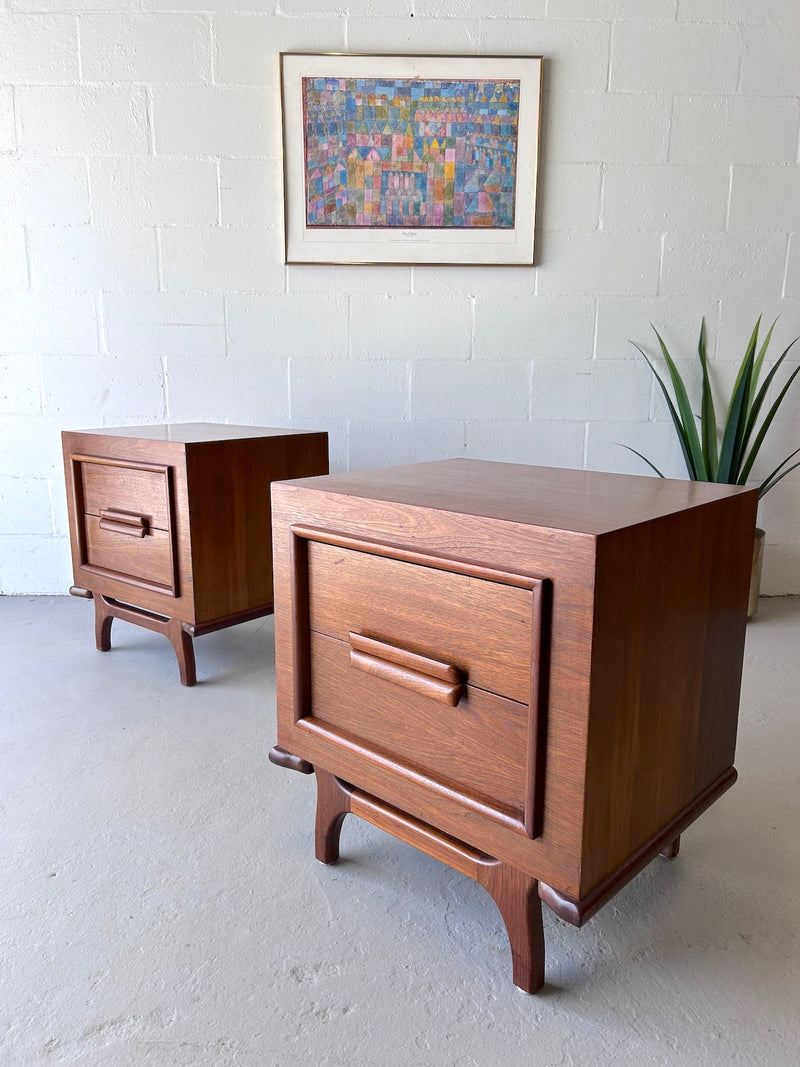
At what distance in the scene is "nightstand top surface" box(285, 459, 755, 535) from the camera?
2.92ft

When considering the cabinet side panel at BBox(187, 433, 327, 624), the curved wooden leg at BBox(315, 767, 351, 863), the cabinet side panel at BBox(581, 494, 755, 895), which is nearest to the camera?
the cabinet side panel at BBox(581, 494, 755, 895)

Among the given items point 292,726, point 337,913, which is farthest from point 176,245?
point 337,913

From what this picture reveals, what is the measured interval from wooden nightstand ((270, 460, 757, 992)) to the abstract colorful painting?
1580 millimetres

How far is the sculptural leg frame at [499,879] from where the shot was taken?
95 centimetres

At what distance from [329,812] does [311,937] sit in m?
0.18

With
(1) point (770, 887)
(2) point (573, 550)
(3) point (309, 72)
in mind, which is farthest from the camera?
(3) point (309, 72)

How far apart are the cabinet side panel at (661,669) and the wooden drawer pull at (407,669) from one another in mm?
188

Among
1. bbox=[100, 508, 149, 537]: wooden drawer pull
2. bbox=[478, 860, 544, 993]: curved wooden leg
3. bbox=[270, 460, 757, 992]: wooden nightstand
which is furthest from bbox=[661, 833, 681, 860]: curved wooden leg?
bbox=[100, 508, 149, 537]: wooden drawer pull

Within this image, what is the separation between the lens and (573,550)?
808mm

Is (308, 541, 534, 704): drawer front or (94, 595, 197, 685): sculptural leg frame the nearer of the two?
(308, 541, 534, 704): drawer front

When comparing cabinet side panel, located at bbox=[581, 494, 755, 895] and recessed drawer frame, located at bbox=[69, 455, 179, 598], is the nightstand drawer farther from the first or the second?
cabinet side panel, located at bbox=[581, 494, 755, 895]

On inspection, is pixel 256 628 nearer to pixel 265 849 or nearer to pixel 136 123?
pixel 265 849

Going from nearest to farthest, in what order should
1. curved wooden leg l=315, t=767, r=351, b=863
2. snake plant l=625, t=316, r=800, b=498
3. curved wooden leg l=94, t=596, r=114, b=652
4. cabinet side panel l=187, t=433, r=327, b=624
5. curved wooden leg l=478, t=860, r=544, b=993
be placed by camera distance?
curved wooden leg l=478, t=860, r=544, b=993 → curved wooden leg l=315, t=767, r=351, b=863 → cabinet side panel l=187, t=433, r=327, b=624 → curved wooden leg l=94, t=596, r=114, b=652 → snake plant l=625, t=316, r=800, b=498

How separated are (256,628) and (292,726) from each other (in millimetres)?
1267
